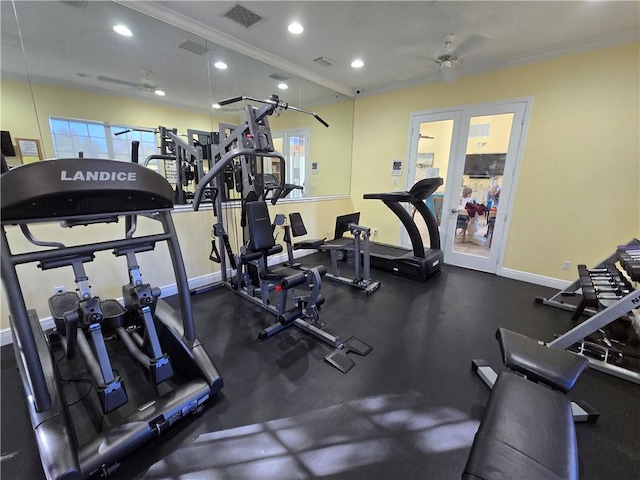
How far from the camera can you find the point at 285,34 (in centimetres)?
305

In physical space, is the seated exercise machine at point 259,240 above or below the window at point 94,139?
below

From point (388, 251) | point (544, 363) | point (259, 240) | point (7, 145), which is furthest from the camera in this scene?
point (388, 251)

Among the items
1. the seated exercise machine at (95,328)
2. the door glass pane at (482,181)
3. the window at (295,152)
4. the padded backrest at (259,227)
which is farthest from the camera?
the window at (295,152)

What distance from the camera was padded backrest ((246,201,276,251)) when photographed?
2615 mm

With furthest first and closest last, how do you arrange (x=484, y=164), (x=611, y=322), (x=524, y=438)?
(x=484, y=164)
(x=611, y=322)
(x=524, y=438)

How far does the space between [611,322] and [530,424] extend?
2.18 m

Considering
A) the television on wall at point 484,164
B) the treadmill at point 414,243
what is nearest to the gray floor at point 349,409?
the treadmill at point 414,243

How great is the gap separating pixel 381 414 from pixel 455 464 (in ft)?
1.39

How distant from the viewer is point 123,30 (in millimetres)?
2672

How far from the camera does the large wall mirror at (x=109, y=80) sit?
224cm

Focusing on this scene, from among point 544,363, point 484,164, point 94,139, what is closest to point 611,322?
point 544,363

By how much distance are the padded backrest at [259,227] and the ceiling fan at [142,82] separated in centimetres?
199

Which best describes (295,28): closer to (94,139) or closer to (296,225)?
(296,225)

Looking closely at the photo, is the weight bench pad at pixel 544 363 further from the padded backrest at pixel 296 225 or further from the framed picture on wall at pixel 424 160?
the framed picture on wall at pixel 424 160
